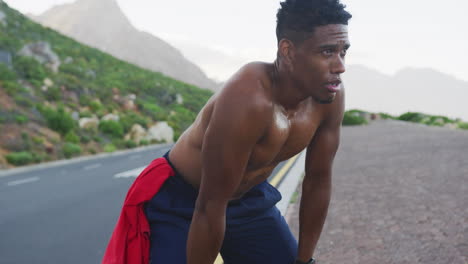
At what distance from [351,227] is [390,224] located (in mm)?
407

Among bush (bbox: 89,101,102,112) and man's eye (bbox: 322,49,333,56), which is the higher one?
man's eye (bbox: 322,49,333,56)

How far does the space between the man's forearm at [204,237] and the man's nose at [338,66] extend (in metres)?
0.69

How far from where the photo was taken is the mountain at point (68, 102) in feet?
51.1

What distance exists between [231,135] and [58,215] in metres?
5.38

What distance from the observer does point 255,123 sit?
5.08ft

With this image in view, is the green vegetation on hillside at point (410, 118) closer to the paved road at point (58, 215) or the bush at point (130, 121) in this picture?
the bush at point (130, 121)

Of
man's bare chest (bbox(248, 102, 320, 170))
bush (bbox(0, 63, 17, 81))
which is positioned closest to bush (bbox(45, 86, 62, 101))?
bush (bbox(0, 63, 17, 81))

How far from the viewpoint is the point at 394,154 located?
1068cm

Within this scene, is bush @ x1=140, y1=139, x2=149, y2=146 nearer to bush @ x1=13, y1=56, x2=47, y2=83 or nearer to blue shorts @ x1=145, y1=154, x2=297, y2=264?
bush @ x1=13, y1=56, x2=47, y2=83

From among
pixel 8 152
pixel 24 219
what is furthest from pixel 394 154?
pixel 8 152

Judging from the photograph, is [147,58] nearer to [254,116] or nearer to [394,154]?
[394,154]

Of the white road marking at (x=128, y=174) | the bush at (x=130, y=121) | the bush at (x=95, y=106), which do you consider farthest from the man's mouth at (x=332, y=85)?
the bush at (x=95, y=106)

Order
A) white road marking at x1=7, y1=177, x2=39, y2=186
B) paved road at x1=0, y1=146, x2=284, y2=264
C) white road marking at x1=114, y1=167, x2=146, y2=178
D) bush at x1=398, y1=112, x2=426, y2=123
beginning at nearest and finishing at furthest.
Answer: paved road at x1=0, y1=146, x2=284, y2=264 < white road marking at x1=7, y1=177, x2=39, y2=186 < white road marking at x1=114, y1=167, x2=146, y2=178 < bush at x1=398, y1=112, x2=426, y2=123

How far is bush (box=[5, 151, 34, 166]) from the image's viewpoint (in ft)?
41.5
